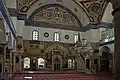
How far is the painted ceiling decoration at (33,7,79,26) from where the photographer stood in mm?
20984

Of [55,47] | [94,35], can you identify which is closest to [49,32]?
[55,47]

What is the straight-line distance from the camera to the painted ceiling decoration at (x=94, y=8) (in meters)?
19.1

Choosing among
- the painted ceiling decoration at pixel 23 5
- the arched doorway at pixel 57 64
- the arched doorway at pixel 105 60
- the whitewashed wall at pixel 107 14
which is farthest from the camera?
the arched doorway at pixel 57 64

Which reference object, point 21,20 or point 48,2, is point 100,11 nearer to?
point 48,2

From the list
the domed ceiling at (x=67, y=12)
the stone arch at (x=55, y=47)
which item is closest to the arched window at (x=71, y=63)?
the stone arch at (x=55, y=47)

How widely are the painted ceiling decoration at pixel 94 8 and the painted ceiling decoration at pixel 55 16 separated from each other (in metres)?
2.74

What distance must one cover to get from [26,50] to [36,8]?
185 inches

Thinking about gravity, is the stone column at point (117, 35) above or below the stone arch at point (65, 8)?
below

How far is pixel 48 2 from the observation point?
68.1 feet

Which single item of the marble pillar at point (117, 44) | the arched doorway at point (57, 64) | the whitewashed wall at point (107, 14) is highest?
the whitewashed wall at point (107, 14)

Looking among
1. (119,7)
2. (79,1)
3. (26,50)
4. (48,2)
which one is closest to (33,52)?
(26,50)

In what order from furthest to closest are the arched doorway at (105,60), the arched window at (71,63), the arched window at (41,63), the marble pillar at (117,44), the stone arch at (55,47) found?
the arched window at (71,63), the arched window at (41,63), the stone arch at (55,47), the arched doorway at (105,60), the marble pillar at (117,44)

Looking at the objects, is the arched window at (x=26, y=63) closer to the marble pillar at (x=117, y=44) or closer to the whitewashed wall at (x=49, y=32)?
the whitewashed wall at (x=49, y=32)

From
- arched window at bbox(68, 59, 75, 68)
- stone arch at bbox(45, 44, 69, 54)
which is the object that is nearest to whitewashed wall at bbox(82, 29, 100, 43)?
stone arch at bbox(45, 44, 69, 54)
